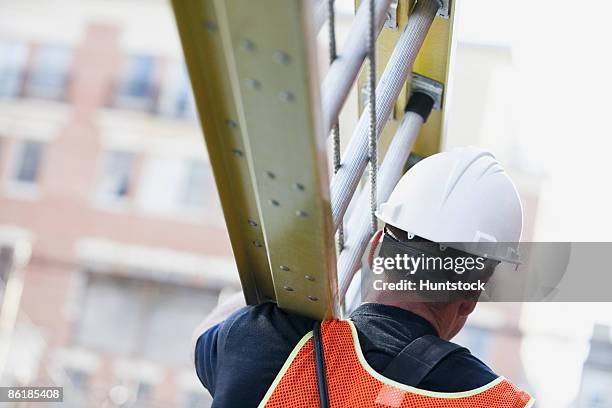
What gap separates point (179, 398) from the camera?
15.0 metres

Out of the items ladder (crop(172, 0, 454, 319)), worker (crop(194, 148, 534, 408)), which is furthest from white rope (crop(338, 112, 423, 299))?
worker (crop(194, 148, 534, 408))

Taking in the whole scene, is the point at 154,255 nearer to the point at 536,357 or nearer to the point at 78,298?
the point at 78,298

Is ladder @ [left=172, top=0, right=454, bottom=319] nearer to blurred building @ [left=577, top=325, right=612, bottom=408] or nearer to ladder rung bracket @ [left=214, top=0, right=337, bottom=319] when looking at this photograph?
ladder rung bracket @ [left=214, top=0, right=337, bottom=319]

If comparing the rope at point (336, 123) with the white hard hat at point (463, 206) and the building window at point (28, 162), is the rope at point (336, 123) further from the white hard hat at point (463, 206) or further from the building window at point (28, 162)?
the building window at point (28, 162)

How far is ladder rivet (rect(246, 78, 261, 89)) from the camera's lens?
4.01 ft

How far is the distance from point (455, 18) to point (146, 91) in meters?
15.1

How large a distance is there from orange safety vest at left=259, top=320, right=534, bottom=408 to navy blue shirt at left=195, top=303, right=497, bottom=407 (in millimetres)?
19

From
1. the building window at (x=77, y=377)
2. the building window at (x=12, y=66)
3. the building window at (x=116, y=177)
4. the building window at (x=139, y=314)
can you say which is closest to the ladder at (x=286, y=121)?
the building window at (x=77, y=377)

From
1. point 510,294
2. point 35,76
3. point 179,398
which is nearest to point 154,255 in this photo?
point 179,398

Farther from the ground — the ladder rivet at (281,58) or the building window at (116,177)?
the ladder rivet at (281,58)

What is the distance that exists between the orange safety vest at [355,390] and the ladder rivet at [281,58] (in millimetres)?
573

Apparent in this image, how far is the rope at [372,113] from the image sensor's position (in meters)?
1.36

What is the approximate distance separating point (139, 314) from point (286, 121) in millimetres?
15038

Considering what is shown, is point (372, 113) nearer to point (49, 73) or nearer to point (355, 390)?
point (355, 390)
